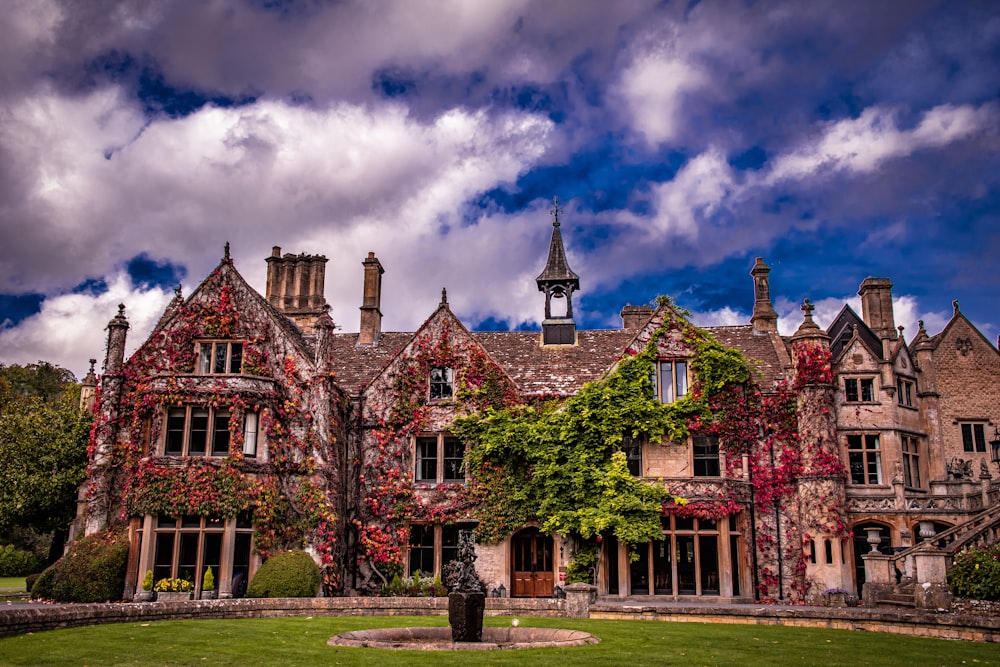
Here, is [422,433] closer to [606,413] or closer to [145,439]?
[606,413]

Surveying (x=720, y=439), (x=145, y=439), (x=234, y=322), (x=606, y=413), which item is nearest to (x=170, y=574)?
(x=145, y=439)

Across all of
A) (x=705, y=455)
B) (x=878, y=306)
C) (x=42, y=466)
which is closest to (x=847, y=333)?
(x=878, y=306)

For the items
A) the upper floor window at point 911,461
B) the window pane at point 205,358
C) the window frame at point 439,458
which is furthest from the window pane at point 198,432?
the upper floor window at point 911,461

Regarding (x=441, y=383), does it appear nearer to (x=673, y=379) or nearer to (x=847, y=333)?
(x=673, y=379)

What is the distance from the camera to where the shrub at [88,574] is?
85.3 ft

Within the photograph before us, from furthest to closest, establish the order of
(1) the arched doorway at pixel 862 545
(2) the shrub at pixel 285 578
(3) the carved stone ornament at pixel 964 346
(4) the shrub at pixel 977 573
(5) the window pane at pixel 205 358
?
1. (3) the carved stone ornament at pixel 964 346
2. (5) the window pane at pixel 205 358
3. (1) the arched doorway at pixel 862 545
4. (2) the shrub at pixel 285 578
5. (4) the shrub at pixel 977 573

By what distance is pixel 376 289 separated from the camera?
120ft

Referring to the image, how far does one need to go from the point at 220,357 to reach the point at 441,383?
776 cm

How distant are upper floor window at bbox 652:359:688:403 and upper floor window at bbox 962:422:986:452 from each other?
529 inches

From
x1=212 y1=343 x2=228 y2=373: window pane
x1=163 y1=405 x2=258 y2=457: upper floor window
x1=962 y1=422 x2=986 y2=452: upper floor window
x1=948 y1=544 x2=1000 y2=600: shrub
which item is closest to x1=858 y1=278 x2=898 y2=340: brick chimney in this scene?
x1=962 y1=422 x2=986 y2=452: upper floor window

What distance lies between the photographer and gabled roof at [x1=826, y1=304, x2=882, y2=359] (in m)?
32.7

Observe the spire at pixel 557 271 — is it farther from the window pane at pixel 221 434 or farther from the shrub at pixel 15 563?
the shrub at pixel 15 563

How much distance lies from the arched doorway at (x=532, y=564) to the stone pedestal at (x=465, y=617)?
1317cm

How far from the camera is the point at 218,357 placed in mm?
30547
